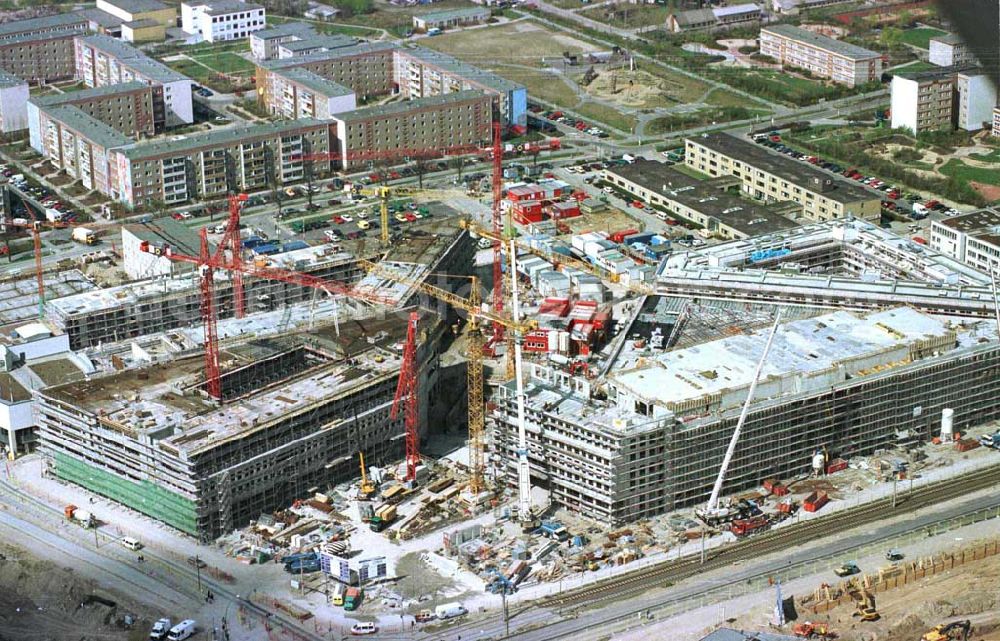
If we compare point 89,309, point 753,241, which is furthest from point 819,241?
point 89,309

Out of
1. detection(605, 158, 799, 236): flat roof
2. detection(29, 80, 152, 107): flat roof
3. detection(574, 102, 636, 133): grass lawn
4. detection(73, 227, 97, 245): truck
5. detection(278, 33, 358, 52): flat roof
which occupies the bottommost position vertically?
detection(73, 227, 97, 245): truck

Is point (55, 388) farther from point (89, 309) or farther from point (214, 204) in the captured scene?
point (214, 204)

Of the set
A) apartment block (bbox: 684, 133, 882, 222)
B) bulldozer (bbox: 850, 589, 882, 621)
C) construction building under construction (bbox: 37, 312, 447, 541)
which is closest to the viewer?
bulldozer (bbox: 850, 589, 882, 621)

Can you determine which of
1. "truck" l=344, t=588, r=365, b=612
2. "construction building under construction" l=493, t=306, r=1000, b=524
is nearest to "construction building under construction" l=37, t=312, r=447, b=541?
"construction building under construction" l=493, t=306, r=1000, b=524

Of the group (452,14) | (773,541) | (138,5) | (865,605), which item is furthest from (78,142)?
(865,605)

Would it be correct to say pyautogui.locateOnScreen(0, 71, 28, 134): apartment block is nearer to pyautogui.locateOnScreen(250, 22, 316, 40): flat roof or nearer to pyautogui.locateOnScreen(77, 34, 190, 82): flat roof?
pyautogui.locateOnScreen(77, 34, 190, 82): flat roof

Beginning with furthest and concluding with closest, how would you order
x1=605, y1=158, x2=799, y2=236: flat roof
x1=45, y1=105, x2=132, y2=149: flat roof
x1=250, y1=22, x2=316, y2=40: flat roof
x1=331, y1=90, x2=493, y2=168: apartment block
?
1. x1=250, y1=22, x2=316, y2=40: flat roof
2. x1=331, y1=90, x2=493, y2=168: apartment block
3. x1=45, y1=105, x2=132, y2=149: flat roof
4. x1=605, y1=158, x2=799, y2=236: flat roof
